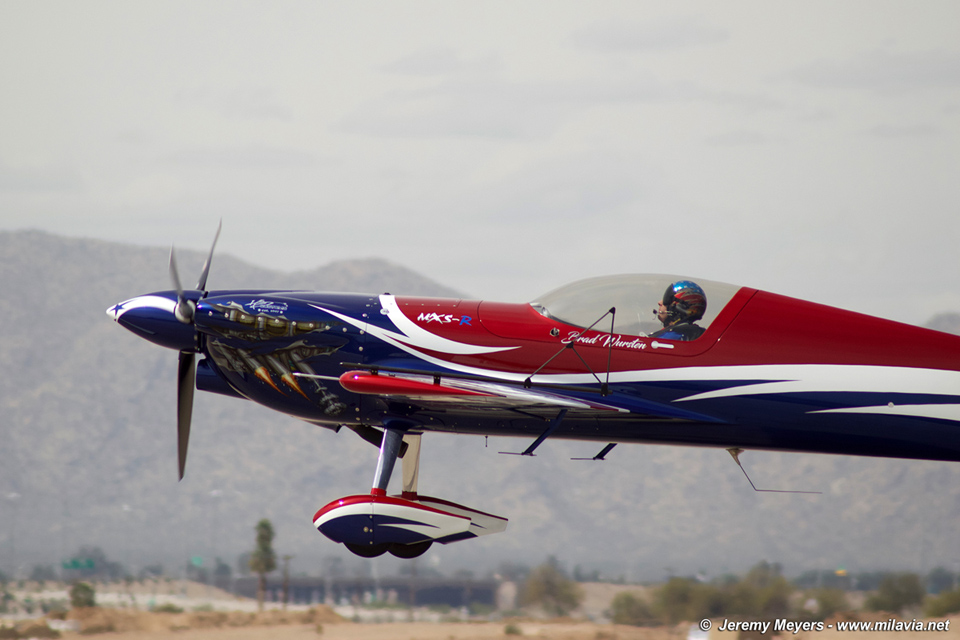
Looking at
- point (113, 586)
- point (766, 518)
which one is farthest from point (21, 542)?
point (766, 518)

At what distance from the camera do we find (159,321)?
1380 centimetres

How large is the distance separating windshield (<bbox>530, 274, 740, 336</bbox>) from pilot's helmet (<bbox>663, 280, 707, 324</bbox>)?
78 millimetres

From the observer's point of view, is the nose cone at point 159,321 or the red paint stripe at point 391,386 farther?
the nose cone at point 159,321

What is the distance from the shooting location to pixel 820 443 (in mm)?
13000

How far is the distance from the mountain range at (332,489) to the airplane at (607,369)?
8775 cm

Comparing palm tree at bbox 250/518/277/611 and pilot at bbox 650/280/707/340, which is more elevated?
pilot at bbox 650/280/707/340

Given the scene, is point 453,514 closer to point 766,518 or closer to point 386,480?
point 386,480

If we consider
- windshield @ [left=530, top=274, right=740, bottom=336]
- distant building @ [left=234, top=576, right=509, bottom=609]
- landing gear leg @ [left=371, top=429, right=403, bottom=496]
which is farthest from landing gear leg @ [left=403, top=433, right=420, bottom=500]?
distant building @ [left=234, top=576, right=509, bottom=609]

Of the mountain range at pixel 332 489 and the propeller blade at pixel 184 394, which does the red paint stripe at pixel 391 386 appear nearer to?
the propeller blade at pixel 184 394

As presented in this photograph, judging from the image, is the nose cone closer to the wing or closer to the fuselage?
the fuselage

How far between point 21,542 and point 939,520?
100388 millimetres

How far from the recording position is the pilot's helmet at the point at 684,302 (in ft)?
42.6

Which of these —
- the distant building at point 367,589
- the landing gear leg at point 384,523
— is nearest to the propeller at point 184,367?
the landing gear leg at point 384,523

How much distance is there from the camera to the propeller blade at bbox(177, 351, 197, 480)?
14.6 m
